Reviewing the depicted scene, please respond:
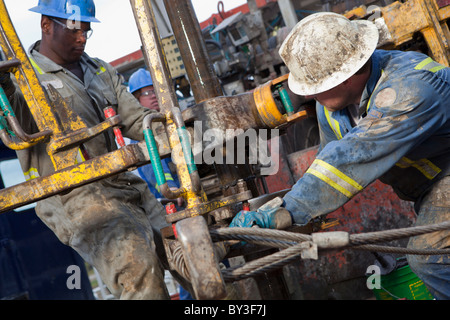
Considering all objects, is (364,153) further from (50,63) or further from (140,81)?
(140,81)

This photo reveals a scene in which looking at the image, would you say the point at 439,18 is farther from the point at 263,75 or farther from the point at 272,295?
the point at 272,295

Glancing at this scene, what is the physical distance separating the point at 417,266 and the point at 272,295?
1.19 m

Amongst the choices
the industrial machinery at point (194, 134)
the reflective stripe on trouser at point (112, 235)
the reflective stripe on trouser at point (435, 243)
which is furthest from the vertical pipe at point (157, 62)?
the reflective stripe on trouser at point (435, 243)

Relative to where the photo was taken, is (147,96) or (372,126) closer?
(372,126)

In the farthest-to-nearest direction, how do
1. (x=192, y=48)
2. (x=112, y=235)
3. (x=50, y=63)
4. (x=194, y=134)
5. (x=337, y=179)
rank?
(x=192, y=48) → (x=50, y=63) → (x=112, y=235) → (x=194, y=134) → (x=337, y=179)

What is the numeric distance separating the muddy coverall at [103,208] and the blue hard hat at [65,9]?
247 millimetres

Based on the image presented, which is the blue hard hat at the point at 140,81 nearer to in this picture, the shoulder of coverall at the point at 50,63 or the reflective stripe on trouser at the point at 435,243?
the shoulder of coverall at the point at 50,63

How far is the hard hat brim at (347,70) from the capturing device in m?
2.36

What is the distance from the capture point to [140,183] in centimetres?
308

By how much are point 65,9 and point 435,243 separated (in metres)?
2.35

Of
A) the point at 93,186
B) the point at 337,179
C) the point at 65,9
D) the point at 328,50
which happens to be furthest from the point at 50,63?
the point at 337,179

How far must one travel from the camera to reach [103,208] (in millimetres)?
2570

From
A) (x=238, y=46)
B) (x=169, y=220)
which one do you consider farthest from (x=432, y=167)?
(x=238, y=46)

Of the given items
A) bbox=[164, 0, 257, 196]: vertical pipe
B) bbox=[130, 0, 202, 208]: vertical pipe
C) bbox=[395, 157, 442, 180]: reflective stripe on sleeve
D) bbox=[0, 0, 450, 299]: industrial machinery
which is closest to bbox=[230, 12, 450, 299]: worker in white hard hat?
bbox=[395, 157, 442, 180]: reflective stripe on sleeve
